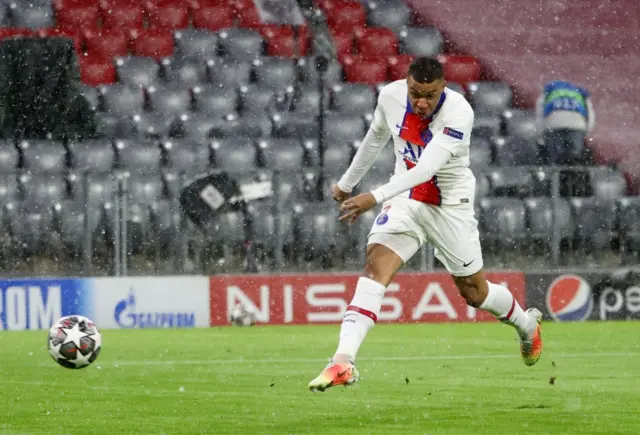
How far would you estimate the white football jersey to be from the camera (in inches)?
291

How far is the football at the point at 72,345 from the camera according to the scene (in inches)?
345

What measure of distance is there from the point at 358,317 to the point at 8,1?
13.5 meters

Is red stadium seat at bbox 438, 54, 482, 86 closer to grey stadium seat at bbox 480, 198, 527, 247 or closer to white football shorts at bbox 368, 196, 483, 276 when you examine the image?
grey stadium seat at bbox 480, 198, 527, 247

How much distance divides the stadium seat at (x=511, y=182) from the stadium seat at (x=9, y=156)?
5540mm

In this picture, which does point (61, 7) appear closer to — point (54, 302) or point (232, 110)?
point (232, 110)

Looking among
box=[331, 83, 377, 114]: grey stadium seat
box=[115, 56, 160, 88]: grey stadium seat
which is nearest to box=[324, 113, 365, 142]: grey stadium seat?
box=[331, 83, 377, 114]: grey stadium seat

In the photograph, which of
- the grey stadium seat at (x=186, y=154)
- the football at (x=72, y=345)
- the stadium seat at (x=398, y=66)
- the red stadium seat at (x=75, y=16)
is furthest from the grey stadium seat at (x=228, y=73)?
the football at (x=72, y=345)

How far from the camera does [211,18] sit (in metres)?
20.2

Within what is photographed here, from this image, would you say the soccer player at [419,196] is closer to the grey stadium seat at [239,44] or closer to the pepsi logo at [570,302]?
the pepsi logo at [570,302]

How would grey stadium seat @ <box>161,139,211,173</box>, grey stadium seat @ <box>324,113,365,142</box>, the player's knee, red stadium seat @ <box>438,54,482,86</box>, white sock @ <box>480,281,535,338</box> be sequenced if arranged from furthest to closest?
1. red stadium seat @ <box>438,54,482,86</box>
2. grey stadium seat @ <box>324,113,365,142</box>
3. grey stadium seat @ <box>161,139,211,173</box>
4. white sock @ <box>480,281,535,338</box>
5. the player's knee

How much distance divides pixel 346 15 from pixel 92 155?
5.66 m

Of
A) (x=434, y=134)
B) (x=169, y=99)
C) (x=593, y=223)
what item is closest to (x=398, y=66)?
(x=169, y=99)

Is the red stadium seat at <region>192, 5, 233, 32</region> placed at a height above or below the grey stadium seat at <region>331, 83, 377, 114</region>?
above

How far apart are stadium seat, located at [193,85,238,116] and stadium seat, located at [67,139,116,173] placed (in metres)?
2.17
